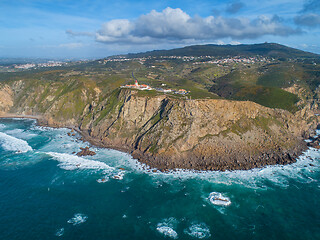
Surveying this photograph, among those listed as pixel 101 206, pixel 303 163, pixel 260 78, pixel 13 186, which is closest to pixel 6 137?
pixel 13 186

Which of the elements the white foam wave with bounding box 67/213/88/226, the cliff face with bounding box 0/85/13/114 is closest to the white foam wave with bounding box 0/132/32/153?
the cliff face with bounding box 0/85/13/114

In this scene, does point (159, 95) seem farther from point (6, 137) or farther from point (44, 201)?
point (6, 137)

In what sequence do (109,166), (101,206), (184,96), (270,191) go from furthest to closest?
(184,96) < (109,166) < (270,191) < (101,206)

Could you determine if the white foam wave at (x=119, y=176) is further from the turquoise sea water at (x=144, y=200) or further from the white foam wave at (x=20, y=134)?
the white foam wave at (x=20, y=134)

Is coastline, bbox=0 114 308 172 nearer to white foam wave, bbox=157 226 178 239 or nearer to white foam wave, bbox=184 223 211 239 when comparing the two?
white foam wave, bbox=157 226 178 239

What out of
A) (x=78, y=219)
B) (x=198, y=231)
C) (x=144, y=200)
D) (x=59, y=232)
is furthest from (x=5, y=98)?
(x=198, y=231)

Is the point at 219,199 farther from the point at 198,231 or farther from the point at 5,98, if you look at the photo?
the point at 5,98
